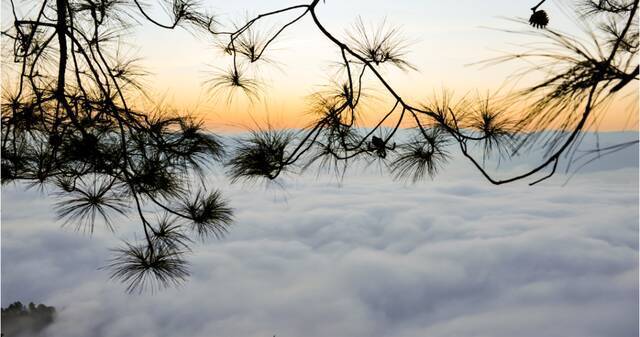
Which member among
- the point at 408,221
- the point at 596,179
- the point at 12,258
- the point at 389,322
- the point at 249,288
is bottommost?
the point at 389,322

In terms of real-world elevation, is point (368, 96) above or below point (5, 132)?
above

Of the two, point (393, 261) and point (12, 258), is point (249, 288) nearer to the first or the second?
point (393, 261)

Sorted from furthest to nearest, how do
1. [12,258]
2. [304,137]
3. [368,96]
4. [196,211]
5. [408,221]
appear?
[408,221], [12,258], [196,211], [368,96], [304,137]

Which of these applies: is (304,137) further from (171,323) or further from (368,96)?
(171,323)

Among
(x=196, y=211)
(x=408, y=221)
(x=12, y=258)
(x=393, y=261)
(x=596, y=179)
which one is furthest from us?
(x=596, y=179)

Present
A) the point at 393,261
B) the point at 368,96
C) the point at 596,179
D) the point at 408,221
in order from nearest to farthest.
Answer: the point at 368,96, the point at 393,261, the point at 408,221, the point at 596,179

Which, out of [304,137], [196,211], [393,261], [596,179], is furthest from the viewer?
[596,179]

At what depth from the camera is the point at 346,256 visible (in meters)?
77.6

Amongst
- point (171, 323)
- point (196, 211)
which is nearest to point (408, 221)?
point (171, 323)

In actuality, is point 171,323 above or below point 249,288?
below

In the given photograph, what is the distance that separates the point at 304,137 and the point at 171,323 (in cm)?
7752

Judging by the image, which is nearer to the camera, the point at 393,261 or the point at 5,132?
the point at 5,132

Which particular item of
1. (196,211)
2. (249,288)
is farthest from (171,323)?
(196,211)

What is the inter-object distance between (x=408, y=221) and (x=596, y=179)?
43.4 metres
